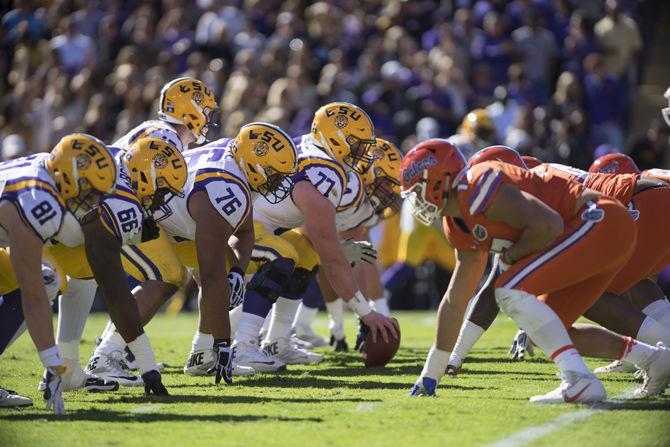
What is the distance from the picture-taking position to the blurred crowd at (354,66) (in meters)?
13.9

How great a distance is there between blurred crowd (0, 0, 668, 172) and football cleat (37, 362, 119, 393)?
6.91 metres

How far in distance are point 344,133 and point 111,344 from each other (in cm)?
241

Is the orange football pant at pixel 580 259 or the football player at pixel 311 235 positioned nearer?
the orange football pant at pixel 580 259

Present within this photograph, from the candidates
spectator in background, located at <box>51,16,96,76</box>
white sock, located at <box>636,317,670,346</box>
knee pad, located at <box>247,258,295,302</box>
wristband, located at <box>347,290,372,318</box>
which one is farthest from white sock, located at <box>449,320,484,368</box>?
spectator in background, located at <box>51,16,96,76</box>

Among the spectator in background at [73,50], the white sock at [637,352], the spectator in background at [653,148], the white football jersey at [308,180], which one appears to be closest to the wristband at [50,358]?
the white football jersey at [308,180]

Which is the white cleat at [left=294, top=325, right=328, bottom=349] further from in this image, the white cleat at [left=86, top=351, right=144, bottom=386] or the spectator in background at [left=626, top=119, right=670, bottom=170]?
the spectator in background at [left=626, top=119, right=670, bottom=170]

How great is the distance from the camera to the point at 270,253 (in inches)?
324

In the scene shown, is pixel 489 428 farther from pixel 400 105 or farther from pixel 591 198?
pixel 400 105

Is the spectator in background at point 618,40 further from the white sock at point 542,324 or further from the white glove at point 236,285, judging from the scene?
the white sock at point 542,324

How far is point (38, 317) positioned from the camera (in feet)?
19.6

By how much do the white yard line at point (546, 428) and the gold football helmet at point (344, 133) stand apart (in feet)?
10.8

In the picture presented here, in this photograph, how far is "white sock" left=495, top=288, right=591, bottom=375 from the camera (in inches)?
232

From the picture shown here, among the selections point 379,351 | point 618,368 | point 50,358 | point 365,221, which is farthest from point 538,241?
point 365,221

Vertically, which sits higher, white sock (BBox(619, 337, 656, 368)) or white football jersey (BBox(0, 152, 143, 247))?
white football jersey (BBox(0, 152, 143, 247))
